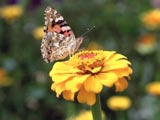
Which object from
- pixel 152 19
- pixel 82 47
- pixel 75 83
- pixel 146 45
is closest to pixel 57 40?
pixel 75 83

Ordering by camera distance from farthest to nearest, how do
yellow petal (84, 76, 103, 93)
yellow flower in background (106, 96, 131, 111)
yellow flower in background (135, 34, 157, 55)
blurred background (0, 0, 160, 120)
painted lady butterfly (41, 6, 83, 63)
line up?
yellow flower in background (135, 34, 157, 55), blurred background (0, 0, 160, 120), yellow flower in background (106, 96, 131, 111), painted lady butterfly (41, 6, 83, 63), yellow petal (84, 76, 103, 93)

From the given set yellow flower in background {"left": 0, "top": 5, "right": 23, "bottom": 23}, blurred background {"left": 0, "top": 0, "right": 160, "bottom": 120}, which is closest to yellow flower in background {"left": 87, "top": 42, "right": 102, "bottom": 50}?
blurred background {"left": 0, "top": 0, "right": 160, "bottom": 120}

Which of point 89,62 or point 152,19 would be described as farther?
point 152,19

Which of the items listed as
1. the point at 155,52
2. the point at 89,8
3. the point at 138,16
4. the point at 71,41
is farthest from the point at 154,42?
the point at 71,41

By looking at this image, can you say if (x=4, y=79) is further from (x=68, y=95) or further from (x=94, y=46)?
(x=68, y=95)

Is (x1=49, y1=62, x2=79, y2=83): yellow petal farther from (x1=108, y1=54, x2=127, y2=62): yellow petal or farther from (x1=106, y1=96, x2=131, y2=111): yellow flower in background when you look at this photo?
(x1=106, y1=96, x2=131, y2=111): yellow flower in background

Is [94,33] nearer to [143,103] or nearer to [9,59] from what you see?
[9,59]
